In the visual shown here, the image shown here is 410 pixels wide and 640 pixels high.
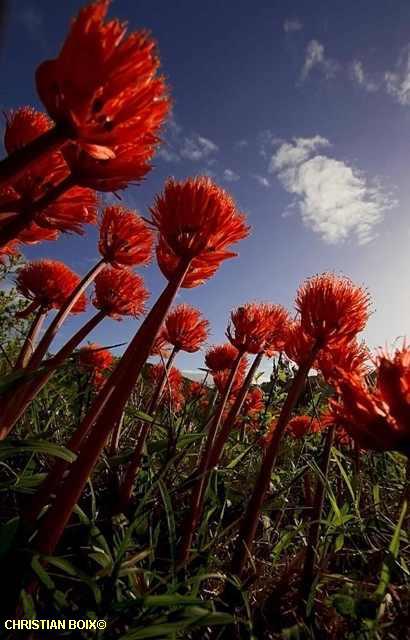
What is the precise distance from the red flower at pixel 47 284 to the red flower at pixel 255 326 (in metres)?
1.04

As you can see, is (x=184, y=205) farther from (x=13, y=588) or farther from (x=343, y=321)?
(x=13, y=588)

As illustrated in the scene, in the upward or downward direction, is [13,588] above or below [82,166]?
A: below

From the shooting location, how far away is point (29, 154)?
88 centimetres

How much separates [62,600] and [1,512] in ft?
2.81

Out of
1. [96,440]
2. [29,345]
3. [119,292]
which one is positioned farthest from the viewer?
[119,292]

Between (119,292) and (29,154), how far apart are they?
1480mm

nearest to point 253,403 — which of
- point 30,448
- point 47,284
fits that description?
point 47,284

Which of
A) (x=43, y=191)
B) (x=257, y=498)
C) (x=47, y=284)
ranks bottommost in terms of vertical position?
(x=257, y=498)

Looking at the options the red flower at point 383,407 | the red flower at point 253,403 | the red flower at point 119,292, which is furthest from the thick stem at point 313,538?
the red flower at point 253,403

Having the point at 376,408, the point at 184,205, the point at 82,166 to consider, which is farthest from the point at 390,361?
the point at 82,166

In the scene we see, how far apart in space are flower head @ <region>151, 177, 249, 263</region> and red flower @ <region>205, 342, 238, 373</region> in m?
1.89

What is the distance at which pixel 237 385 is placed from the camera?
3.92 meters

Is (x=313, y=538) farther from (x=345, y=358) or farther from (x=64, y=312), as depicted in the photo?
(x=64, y=312)

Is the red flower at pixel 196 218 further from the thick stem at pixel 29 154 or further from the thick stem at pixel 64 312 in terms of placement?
the thick stem at pixel 29 154
